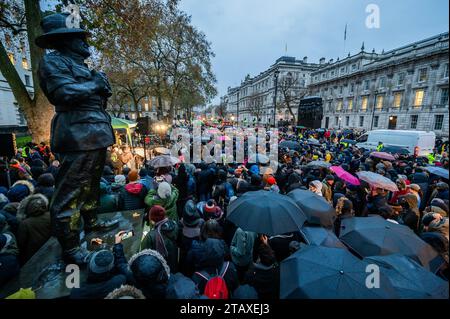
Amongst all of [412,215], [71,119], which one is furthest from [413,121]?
[71,119]

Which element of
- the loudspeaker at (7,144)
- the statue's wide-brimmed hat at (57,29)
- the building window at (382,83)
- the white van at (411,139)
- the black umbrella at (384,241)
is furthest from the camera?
the building window at (382,83)

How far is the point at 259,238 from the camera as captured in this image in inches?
132

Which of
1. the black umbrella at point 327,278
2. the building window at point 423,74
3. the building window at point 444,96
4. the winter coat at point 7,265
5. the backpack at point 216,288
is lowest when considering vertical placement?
the backpack at point 216,288

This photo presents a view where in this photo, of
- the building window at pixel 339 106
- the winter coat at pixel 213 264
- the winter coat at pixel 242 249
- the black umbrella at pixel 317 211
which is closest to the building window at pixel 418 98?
the building window at pixel 339 106

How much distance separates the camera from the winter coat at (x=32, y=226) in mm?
2928

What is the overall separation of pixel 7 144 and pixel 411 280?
7.80 meters

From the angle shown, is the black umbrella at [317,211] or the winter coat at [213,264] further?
the black umbrella at [317,211]

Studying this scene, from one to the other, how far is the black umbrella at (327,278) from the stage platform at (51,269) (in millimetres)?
2038

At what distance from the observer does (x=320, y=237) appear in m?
3.22

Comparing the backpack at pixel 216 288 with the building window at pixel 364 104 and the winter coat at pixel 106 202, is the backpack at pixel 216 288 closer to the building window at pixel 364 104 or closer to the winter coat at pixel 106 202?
the winter coat at pixel 106 202

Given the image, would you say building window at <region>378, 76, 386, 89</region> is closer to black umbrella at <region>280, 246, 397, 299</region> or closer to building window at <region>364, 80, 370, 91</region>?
building window at <region>364, 80, 370, 91</region>

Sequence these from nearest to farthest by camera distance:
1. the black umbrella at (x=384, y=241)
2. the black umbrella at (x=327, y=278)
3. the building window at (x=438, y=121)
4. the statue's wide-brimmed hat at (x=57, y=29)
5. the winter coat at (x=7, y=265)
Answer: the black umbrella at (x=327, y=278) < the winter coat at (x=7, y=265) < the statue's wide-brimmed hat at (x=57, y=29) < the black umbrella at (x=384, y=241) < the building window at (x=438, y=121)

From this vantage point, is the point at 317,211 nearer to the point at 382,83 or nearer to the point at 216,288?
the point at 216,288

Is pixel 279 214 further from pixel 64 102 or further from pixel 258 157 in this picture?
pixel 258 157
